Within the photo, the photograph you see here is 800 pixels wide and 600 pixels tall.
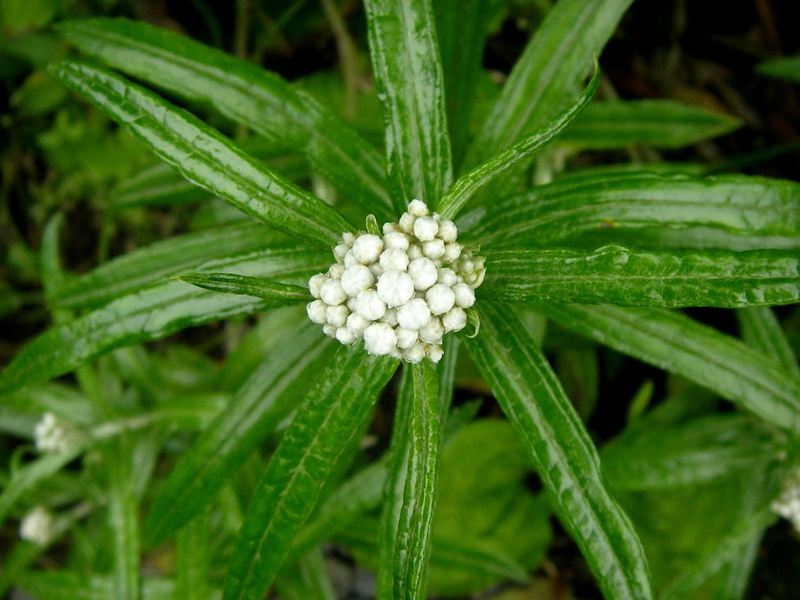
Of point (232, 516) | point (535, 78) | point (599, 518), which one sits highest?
point (535, 78)

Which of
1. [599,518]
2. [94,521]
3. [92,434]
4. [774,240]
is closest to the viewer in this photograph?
[599,518]

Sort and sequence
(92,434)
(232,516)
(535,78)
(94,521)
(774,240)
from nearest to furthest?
(535,78), (774,240), (232,516), (92,434), (94,521)

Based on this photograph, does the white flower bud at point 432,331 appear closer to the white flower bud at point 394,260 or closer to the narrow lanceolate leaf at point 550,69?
the white flower bud at point 394,260

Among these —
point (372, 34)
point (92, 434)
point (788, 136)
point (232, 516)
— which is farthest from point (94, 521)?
point (788, 136)

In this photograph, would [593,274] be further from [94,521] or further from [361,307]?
[94,521]

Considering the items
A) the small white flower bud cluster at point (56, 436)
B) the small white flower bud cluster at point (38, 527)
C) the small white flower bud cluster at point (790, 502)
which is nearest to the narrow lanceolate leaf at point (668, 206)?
the small white flower bud cluster at point (790, 502)

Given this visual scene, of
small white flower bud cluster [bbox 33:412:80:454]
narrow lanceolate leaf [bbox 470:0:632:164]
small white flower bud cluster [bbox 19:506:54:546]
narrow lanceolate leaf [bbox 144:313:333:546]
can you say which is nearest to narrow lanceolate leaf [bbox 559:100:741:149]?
narrow lanceolate leaf [bbox 470:0:632:164]

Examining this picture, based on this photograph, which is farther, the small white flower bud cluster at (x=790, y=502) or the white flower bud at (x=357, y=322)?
the small white flower bud cluster at (x=790, y=502)
